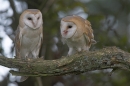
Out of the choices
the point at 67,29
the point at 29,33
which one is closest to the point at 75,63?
the point at 67,29

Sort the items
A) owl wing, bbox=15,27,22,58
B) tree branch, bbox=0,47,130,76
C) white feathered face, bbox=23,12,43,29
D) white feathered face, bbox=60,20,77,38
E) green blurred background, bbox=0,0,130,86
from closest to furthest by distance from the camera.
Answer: tree branch, bbox=0,47,130,76 → white feathered face, bbox=60,20,77,38 → white feathered face, bbox=23,12,43,29 → owl wing, bbox=15,27,22,58 → green blurred background, bbox=0,0,130,86

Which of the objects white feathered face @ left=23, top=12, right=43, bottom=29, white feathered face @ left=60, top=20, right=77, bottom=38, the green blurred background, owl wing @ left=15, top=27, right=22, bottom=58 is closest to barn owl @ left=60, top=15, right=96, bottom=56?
white feathered face @ left=60, top=20, right=77, bottom=38

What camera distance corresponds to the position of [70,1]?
4320 mm

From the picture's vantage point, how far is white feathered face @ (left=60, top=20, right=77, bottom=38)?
2743 mm

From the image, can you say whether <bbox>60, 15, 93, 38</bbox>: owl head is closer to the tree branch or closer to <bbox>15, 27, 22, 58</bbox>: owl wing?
the tree branch

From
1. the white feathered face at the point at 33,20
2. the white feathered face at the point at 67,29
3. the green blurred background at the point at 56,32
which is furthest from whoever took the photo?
the green blurred background at the point at 56,32

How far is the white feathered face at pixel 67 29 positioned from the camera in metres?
2.74

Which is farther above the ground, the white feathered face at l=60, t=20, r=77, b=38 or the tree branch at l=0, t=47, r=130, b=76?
the white feathered face at l=60, t=20, r=77, b=38

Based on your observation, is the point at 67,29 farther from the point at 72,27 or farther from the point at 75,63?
the point at 75,63

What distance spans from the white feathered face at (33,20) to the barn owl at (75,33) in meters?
0.26

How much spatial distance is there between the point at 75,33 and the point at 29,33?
18.8 inches

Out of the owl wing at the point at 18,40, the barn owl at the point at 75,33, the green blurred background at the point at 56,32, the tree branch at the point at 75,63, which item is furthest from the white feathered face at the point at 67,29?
the green blurred background at the point at 56,32

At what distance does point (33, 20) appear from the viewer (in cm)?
300

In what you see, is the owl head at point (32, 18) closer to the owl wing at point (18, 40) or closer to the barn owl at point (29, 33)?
the barn owl at point (29, 33)
